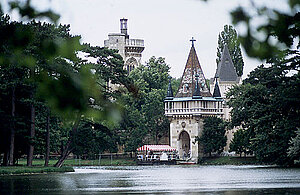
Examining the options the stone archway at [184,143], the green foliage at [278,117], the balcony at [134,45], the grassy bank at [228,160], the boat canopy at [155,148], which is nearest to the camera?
the green foliage at [278,117]

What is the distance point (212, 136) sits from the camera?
85.1 meters

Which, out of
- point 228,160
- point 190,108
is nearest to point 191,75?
point 190,108

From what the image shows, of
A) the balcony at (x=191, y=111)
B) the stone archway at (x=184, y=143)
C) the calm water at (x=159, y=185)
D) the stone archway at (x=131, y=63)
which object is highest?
the stone archway at (x=131, y=63)

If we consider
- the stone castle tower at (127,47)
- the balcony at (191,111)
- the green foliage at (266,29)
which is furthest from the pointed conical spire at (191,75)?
the green foliage at (266,29)

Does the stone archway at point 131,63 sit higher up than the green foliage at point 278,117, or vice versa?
the stone archway at point 131,63

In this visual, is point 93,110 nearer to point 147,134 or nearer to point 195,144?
point 195,144

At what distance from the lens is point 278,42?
3723 millimetres

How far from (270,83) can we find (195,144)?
2884 cm

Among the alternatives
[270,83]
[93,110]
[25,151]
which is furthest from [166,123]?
[93,110]

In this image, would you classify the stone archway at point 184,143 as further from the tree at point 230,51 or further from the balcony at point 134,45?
the balcony at point 134,45

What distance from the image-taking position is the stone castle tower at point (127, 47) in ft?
377

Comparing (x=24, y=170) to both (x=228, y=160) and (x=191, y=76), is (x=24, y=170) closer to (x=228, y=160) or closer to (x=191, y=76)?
(x=228, y=160)

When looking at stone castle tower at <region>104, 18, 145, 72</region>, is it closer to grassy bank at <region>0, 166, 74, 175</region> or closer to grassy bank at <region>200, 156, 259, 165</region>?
grassy bank at <region>200, 156, 259, 165</region>

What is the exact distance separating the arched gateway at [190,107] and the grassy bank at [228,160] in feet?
13.9
